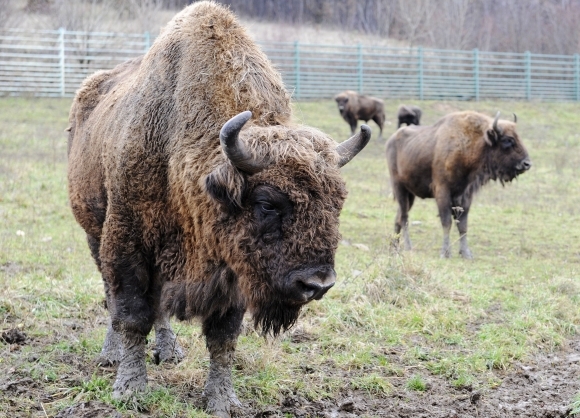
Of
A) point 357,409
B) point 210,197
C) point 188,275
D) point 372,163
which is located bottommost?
point 372,163

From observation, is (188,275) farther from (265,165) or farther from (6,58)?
(6,58)

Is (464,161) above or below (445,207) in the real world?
above

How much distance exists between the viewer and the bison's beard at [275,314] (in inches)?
158

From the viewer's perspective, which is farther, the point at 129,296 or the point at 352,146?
the point at 129,296

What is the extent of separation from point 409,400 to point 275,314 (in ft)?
4.91

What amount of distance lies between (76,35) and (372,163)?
15.0 metres

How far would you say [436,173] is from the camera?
11844 millimetres

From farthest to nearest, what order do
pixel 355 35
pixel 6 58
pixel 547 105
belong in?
1. pixel 355 35
2. pixel 547 105
3. pixel 6 58

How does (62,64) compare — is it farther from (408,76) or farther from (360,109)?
(408,76)

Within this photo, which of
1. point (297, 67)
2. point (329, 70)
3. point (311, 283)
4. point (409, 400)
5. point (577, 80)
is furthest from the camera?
point (577, 80)

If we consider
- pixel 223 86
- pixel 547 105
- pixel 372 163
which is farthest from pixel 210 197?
pixel 547 105

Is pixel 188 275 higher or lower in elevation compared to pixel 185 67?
lower

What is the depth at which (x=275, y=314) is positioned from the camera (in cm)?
407

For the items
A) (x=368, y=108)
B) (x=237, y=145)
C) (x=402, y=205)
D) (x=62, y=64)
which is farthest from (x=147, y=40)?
(x=237, y=145)
